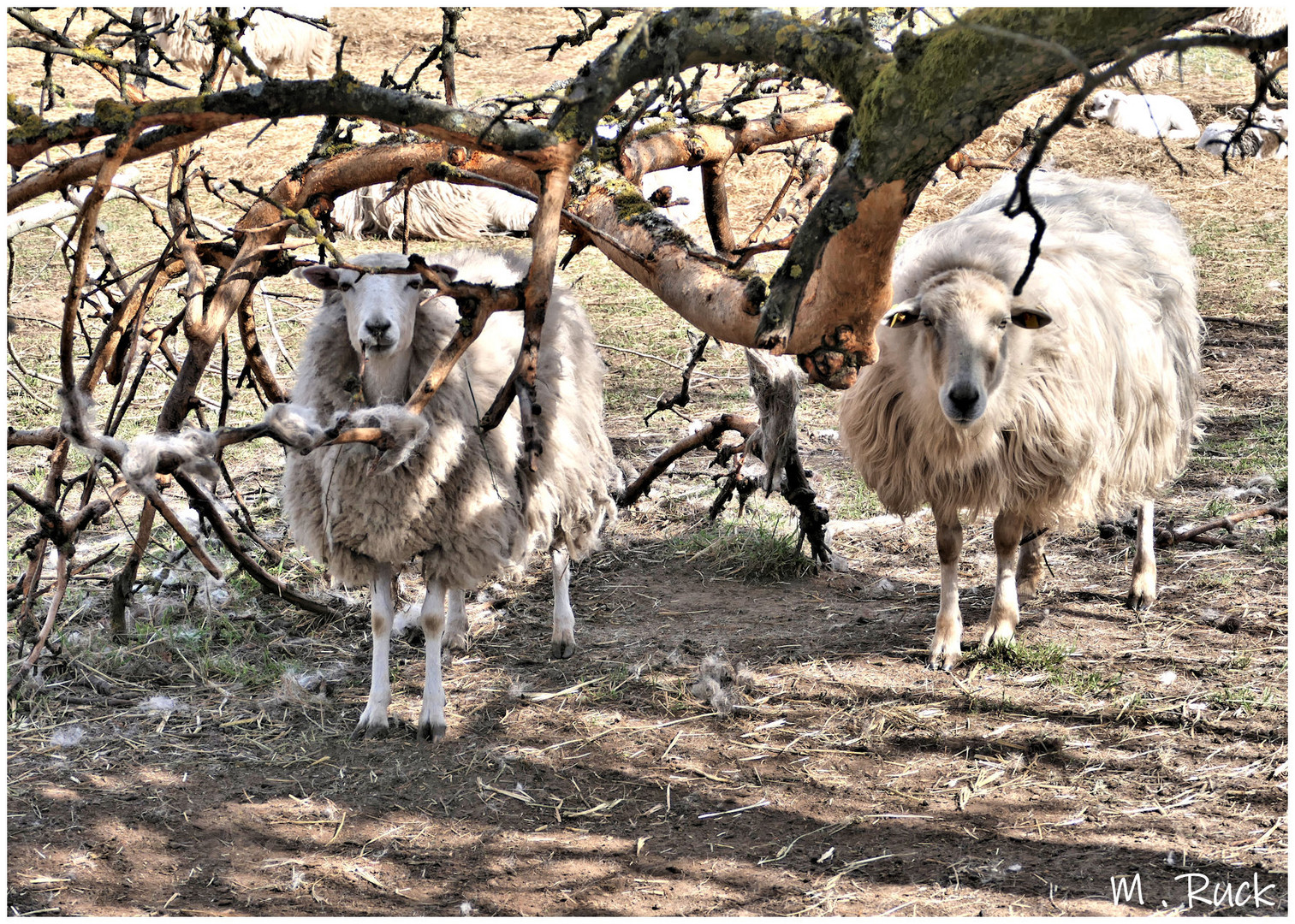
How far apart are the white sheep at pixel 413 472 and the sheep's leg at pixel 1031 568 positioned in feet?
7.37

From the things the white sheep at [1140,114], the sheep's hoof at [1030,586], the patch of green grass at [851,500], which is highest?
the white sheep at [1140,114]

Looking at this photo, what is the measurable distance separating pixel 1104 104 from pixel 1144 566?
32.8 ft

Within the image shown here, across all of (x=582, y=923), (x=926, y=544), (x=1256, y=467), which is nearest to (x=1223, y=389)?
(x=1256, y=467)

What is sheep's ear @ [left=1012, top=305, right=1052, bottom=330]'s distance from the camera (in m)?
4.09

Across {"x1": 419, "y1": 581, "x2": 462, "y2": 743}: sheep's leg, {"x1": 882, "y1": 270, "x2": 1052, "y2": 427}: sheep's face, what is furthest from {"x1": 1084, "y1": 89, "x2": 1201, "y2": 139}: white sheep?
{"x1": 419, "y1": 581, "x2": 462, "y2": 743}: sheep's leg

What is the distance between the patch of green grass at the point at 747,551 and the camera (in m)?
5.53

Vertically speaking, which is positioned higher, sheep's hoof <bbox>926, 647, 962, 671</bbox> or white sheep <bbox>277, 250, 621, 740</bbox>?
white sheep <bbox>277, 250, 621, 740</bbox>

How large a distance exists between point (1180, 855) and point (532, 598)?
3.14m

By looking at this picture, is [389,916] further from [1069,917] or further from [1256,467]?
[1256,467]

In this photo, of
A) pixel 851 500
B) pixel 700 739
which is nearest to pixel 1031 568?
pixel 851 500

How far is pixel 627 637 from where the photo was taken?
16.1ft

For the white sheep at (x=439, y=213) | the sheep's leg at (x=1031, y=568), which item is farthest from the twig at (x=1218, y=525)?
the white sheep at (x=439, y=213)

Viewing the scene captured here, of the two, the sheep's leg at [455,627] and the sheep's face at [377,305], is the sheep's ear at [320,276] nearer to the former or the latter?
the sheep's face at [377,305]

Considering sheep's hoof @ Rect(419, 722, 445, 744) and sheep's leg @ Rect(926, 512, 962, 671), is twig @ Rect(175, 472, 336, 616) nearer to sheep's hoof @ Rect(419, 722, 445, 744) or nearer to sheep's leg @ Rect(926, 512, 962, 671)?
sheep's hoof @ Rect(419, 722, 445, 744)
